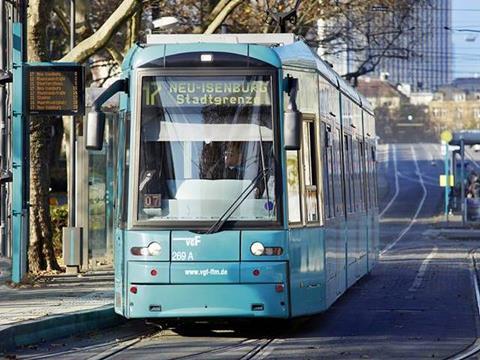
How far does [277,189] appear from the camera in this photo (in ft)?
46.6

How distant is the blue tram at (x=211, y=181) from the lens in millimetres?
13961

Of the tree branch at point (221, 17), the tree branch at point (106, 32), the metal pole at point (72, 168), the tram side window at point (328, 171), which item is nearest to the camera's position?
the tram side window at point (328, 171)

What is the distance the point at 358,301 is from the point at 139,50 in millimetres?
7387

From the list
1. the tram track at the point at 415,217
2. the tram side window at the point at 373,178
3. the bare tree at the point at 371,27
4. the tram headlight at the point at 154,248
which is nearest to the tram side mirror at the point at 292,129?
the tram headlight at the point at 154,248

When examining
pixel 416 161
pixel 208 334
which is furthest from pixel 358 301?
pixel 416 161

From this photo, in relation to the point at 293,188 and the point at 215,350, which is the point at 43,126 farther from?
the point at 215,350

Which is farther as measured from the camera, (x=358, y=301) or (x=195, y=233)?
(x=358, y=301)

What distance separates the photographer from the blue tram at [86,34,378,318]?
45.8ft

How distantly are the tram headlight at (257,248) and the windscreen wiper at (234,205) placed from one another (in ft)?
1.34

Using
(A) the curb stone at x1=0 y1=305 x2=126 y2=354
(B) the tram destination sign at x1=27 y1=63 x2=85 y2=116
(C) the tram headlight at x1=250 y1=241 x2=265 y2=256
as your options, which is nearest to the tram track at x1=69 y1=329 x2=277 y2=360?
(A) the curb stone at x1=0 y1=305 x2=126 y2=354

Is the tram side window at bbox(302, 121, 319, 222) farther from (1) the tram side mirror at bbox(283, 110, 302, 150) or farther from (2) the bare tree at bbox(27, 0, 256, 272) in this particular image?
(2) the bare tree at bbox(27, 0, 256, 272)

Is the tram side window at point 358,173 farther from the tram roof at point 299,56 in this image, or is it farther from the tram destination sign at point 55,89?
the tram destination sign at point 55,89

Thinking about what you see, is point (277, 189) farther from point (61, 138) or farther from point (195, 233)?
point (61, 138)

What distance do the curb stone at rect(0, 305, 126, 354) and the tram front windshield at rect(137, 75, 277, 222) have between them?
179cm
